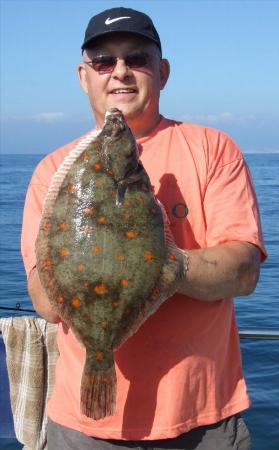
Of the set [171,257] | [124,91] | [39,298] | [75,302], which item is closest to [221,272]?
[171,257]

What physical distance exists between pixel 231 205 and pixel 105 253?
0.69 metres

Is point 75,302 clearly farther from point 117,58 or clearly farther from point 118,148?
point 117,58

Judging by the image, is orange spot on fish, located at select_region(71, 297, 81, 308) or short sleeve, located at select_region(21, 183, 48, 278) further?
short sleeve, located at select_region(21, 183, 48, 278)

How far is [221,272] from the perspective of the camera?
8.57ft

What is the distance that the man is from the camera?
281cm

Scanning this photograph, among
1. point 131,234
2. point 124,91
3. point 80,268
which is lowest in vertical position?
point 80,268

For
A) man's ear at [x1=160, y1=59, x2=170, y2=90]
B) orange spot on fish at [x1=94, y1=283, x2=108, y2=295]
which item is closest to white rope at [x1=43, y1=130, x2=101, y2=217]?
orange spot on fish at [x1=94, y1=283, x2=108, y2=295]

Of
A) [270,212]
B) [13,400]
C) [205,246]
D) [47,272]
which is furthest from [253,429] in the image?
[270,212]

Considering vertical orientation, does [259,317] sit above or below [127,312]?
below

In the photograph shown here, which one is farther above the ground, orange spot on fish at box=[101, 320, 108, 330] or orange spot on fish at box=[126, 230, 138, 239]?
orange spot on fish at box=[126, 230, 138, 239]

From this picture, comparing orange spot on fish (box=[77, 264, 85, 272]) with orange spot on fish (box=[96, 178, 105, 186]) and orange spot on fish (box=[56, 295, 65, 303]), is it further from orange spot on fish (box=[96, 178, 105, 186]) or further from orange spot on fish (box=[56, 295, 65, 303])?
orange spot on fish (box=[96, 178, 105, 186])

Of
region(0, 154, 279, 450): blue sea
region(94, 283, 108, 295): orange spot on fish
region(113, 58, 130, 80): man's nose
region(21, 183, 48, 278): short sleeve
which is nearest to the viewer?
region(94, 283, 108, 295): orange spot on fish

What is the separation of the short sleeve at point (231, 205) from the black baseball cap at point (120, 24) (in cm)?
66

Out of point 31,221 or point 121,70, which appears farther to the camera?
point 31,221
